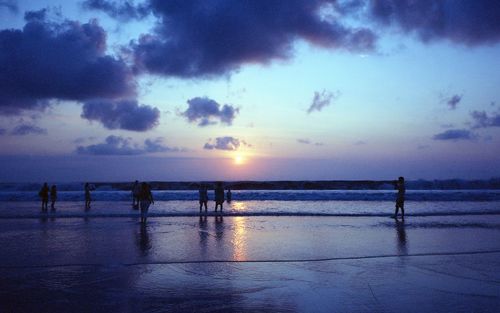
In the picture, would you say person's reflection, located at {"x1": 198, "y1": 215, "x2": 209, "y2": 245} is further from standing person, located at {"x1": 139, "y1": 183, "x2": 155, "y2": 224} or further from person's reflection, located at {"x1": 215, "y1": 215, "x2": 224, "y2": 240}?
standing person, located at {"x1": 139, "y1": 183, "x2": 155, "y2": 224}

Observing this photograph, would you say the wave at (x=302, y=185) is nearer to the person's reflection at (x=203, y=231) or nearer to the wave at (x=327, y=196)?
the wave at (x=327, y=196)

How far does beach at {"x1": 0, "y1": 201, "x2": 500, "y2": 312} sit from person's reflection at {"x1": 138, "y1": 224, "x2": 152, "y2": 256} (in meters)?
0.04

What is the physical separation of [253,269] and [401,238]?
6.85 metres

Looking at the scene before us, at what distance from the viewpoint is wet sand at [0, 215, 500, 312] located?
6.38 metres

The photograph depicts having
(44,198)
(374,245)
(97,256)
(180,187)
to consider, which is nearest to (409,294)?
(374,245)

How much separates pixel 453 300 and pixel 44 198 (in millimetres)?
26259

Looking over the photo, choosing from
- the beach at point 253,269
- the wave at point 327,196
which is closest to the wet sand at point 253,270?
the beach at point 253,269

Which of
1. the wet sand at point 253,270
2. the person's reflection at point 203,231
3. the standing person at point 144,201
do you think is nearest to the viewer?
the wet sand at point 253,270

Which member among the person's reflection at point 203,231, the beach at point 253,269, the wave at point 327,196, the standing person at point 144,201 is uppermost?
the standing person at point 144,201

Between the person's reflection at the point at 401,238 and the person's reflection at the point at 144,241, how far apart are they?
24.3ft

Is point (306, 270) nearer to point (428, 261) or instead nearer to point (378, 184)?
point (428, 261)

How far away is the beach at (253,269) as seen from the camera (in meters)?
6.39

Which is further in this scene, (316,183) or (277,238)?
(316,183)

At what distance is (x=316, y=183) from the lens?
256 ft
